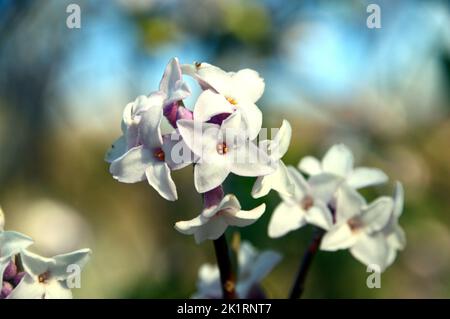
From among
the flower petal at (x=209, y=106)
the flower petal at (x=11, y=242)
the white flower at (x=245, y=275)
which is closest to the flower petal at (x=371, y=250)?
the white flower at (x=245, y=275)

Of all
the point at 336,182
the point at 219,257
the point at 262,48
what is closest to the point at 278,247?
the point at 262,48

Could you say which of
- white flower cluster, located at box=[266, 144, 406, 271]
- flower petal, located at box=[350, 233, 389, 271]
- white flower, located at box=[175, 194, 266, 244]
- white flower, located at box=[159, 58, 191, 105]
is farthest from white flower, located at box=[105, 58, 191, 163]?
flower petal, located at box=[350, 233, 389, 271]

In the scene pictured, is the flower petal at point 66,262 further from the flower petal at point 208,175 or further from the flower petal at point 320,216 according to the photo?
the flower petal at point 320,216

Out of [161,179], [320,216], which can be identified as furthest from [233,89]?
[320,216]

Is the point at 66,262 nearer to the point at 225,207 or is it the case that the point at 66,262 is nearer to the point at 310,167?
the point at 225,207

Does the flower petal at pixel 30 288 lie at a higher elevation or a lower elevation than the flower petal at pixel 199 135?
lower

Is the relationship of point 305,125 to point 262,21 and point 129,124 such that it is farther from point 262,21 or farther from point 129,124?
point 129,124
